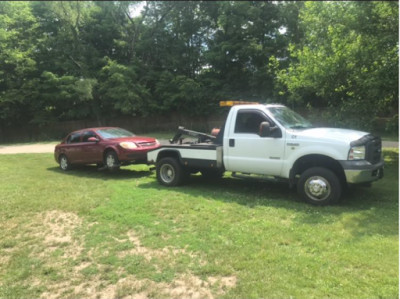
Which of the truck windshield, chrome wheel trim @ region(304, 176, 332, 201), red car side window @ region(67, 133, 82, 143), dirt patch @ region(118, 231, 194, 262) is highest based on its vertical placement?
the truck windshield

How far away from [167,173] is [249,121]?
282 cm

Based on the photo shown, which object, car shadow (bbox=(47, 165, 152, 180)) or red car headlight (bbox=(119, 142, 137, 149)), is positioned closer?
red car headlight (bbox=(119, 142, 137, 149))

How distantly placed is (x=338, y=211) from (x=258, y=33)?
Result: 88.6 feet

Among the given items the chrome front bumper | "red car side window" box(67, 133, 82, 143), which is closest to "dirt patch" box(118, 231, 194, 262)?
the chrome front bumper

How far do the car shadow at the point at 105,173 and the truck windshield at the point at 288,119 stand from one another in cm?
515

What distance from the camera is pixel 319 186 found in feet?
22.5

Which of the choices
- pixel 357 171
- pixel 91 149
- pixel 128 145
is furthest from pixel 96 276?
pixel 91 149

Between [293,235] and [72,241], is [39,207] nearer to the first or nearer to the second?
[72,241]

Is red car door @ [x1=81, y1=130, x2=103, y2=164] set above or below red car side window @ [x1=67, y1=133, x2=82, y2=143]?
below

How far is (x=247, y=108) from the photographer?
8.03 m

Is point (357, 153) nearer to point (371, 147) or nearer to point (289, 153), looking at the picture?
point (371, 147)

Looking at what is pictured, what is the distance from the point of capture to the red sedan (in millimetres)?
11041

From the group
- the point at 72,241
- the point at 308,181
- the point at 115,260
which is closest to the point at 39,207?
the point at 72,241

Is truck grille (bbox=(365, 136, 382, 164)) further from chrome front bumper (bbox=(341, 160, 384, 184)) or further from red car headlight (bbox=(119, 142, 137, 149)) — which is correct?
red car headlight (bbox=(119, 142, 137, 149))
